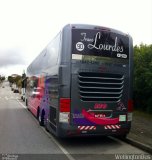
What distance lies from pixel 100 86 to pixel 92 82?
0.97 feet

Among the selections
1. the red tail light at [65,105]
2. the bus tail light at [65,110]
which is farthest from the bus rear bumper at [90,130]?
the red tail light at [65,105]

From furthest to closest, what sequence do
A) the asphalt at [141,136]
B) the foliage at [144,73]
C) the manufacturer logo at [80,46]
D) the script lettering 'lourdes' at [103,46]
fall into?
1. the foliage at [144,73]
2. the script lettering 'lourdes' at [103,46]
3. the manufacturer logo at [80,46]
4. the asphalt at [141,136]

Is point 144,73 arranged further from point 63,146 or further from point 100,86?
point 63,146

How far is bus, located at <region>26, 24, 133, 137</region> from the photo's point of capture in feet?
32.6

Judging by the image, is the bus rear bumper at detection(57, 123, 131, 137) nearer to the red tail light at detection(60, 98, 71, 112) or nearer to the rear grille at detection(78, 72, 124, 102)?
the red tail light at detection(60, 98, 71, 112)

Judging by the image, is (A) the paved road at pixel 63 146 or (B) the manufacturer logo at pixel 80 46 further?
(B) the manufacturer logo at pixel 80 46

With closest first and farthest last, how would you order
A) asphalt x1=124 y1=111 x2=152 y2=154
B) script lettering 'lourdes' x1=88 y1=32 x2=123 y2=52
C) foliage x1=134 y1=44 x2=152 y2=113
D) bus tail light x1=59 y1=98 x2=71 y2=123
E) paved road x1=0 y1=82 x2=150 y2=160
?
paved road x1=0 y1=82 x2=150 y2=160 < asphalt x1=124 y1=111 x2=152 y2=154 < bus tail light x1=59 y1=98 x2=71 y2=123 < script lettering 'lourdes' x1=88 y1=32 x2=123 y2=52 < foliage x1=134 y1=44 x2=152 y2=113

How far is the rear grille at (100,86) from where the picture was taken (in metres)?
10.1

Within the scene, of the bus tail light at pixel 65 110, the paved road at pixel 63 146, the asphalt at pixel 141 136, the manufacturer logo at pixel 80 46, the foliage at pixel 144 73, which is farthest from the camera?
the foliage at pixel 144 73

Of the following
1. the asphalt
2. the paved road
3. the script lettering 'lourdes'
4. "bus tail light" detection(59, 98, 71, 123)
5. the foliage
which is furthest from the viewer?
the foliage

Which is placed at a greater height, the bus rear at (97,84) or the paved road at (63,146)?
the bus rear at (97,84)

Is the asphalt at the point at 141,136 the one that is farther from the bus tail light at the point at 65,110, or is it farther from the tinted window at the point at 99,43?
the tinted window at the point at 99,43

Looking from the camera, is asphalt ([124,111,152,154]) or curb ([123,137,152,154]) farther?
asphalt ([124,111,152,154])

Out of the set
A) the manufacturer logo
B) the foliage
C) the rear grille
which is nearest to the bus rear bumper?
the rear grille
